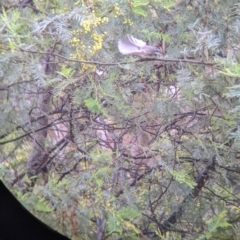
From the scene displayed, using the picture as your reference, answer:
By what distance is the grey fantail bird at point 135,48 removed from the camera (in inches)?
29.5

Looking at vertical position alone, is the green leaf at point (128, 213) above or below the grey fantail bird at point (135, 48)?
below

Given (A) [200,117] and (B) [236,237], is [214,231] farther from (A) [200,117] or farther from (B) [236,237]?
(A) [200,117]

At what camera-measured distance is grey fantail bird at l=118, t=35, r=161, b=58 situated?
750mm

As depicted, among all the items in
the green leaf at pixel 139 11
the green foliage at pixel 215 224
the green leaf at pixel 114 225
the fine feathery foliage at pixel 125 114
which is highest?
the green leaf at pixel 139 11

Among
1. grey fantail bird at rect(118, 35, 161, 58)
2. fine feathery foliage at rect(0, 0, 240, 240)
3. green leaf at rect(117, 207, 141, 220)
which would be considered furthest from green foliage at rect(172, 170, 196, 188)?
grey fantail bird at rect(118, 35, 161, 58)

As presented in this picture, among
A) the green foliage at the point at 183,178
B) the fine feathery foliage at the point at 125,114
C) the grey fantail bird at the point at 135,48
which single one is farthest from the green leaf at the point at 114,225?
the grey fantail bird at the point at 135,48

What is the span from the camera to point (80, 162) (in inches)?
32.8

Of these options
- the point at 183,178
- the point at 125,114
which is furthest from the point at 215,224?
the point at 125,114

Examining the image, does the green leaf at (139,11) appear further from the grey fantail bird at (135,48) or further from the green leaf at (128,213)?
the green leaf at (128,213)

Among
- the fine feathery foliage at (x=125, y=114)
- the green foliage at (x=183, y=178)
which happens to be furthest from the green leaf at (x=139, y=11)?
the green foliage at (x=183, y=178)

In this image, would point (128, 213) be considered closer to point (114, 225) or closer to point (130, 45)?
point (114, 225)

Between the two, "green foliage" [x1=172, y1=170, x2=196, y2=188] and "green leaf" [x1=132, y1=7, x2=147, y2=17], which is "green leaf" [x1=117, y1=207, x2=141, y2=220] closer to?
"green foliage" [x1=172, y1=170, x2=196, y2=188]

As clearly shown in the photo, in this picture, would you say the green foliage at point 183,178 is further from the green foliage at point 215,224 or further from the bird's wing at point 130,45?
the bird's wing at point 130,45

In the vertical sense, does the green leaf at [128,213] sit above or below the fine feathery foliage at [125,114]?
below
